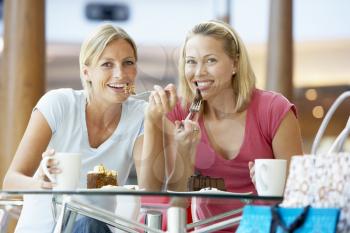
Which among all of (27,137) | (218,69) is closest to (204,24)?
(218,69)

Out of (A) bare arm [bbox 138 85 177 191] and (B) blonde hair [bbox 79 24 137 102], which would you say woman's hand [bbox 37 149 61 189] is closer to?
(A) bare arm [bbox 138 85 177 191]

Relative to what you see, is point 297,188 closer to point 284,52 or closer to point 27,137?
point 27,137

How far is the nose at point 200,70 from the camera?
2614 millimetres

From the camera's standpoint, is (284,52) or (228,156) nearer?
(228,156)

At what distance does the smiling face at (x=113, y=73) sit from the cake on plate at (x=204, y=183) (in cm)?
41

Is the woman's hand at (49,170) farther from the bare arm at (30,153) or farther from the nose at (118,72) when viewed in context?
the nose at (118,72)

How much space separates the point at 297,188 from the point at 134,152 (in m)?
0.96

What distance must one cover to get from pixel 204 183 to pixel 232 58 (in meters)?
0.52

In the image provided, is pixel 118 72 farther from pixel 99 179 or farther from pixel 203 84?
pixel 99 179

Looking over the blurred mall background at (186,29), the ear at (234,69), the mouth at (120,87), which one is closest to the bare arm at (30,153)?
the mouth at (120,87)

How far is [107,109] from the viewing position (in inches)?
107

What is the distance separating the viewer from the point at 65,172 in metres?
2.10

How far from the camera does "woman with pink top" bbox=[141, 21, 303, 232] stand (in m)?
2.48

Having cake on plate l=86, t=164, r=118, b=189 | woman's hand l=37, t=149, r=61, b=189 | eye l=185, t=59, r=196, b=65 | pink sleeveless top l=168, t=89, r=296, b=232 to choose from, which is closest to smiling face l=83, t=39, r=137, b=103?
Result: eye l=185, t=59, r=196, b=65
